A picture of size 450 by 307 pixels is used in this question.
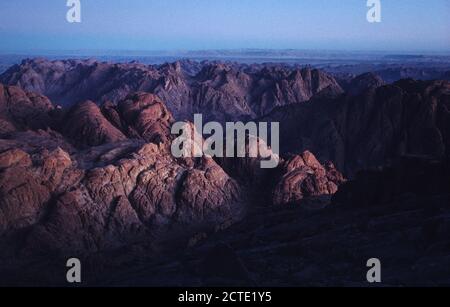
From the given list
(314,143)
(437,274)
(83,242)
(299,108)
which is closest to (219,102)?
(299,108)

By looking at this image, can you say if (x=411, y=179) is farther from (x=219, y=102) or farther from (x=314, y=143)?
(x=219, y=102)

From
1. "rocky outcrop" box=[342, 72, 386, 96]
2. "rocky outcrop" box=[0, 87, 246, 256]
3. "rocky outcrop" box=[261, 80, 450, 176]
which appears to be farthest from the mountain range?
"rocky outcrop" box=[342, 72, 386, 96]

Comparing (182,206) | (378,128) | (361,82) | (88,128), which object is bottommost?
(182,206)

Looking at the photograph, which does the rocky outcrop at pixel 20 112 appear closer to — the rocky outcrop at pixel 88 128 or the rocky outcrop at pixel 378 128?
the rocky outcrop at pixel 88 128

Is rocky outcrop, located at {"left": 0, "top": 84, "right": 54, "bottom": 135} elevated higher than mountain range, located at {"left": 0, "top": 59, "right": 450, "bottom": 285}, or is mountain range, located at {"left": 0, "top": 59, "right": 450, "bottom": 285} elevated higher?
rocky outcrop, located at {"left": 0, "top": 84, "right": 54, "bottom": 135}

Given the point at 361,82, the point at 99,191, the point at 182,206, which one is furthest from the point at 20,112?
the point at 361,82

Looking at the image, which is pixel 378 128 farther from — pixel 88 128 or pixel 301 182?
pixel 88 128

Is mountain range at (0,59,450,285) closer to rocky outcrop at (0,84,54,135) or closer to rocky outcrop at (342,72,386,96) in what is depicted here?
rocky outcrop at (0,84,54,135)

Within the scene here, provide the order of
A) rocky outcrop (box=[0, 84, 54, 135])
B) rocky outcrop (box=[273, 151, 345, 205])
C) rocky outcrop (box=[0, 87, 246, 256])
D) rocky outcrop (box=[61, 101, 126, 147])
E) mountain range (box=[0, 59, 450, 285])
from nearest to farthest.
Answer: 1. mountain range (box=[0, 59, 450, 285])
2. rocky outcrop (box=[0, 87, 246, 256])
3. rocky outcrop (box=[273, 151, 345, 205])
4. rocky outcrop (box=[61, 101, 126, 147])
5. rocky outcrop (box=[0, 84, 54, 135])

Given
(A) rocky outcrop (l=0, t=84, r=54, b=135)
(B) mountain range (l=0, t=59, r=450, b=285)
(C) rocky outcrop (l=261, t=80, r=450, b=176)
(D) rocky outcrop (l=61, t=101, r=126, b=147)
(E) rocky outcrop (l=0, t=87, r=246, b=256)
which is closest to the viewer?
(B) mountain range (l=0, t=59, r=450, b=285)

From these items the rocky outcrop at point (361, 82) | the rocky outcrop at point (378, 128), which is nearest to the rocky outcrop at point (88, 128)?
the rocky outcrop at point (378, 128)

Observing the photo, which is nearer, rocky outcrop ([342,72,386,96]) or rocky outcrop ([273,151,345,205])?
rocky outcrop ([273,151,345,205])
